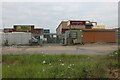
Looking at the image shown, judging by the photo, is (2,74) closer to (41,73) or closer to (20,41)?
(41,73)

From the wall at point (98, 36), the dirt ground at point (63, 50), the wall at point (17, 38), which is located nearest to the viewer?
the dirt ground at point (63, 50)

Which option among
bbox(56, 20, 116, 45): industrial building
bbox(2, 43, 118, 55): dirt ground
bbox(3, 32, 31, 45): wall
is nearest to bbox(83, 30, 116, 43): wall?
bbox(56, 20, 116, 45): industrial building

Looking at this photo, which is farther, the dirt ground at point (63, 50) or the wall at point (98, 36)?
the wall at point (98, 36)

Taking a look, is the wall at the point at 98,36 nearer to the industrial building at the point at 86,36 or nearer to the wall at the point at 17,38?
the industrial building at the point at 86,36

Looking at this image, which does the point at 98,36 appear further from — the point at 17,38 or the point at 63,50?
the point at 17,38

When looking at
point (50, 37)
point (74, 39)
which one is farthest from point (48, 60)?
point (50, 37)

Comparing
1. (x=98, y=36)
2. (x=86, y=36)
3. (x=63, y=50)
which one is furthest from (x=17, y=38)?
(x=98, y=36)

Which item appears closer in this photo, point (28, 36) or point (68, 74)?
point (68, 74)

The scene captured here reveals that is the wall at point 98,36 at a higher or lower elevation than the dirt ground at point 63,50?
higher

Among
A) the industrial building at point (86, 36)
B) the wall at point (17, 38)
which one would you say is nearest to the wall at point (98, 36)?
the industrial building at point (86, 36)

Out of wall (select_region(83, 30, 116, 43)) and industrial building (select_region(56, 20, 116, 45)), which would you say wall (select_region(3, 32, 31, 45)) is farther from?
wall (select_region(83, 30, 116, 43))

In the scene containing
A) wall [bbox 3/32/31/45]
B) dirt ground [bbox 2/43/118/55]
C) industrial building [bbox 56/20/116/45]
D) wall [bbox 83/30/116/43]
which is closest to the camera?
dirt ground [bbox 2/43/118/55]

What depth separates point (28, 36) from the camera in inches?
1008

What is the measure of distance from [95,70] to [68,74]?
2.99 ft
